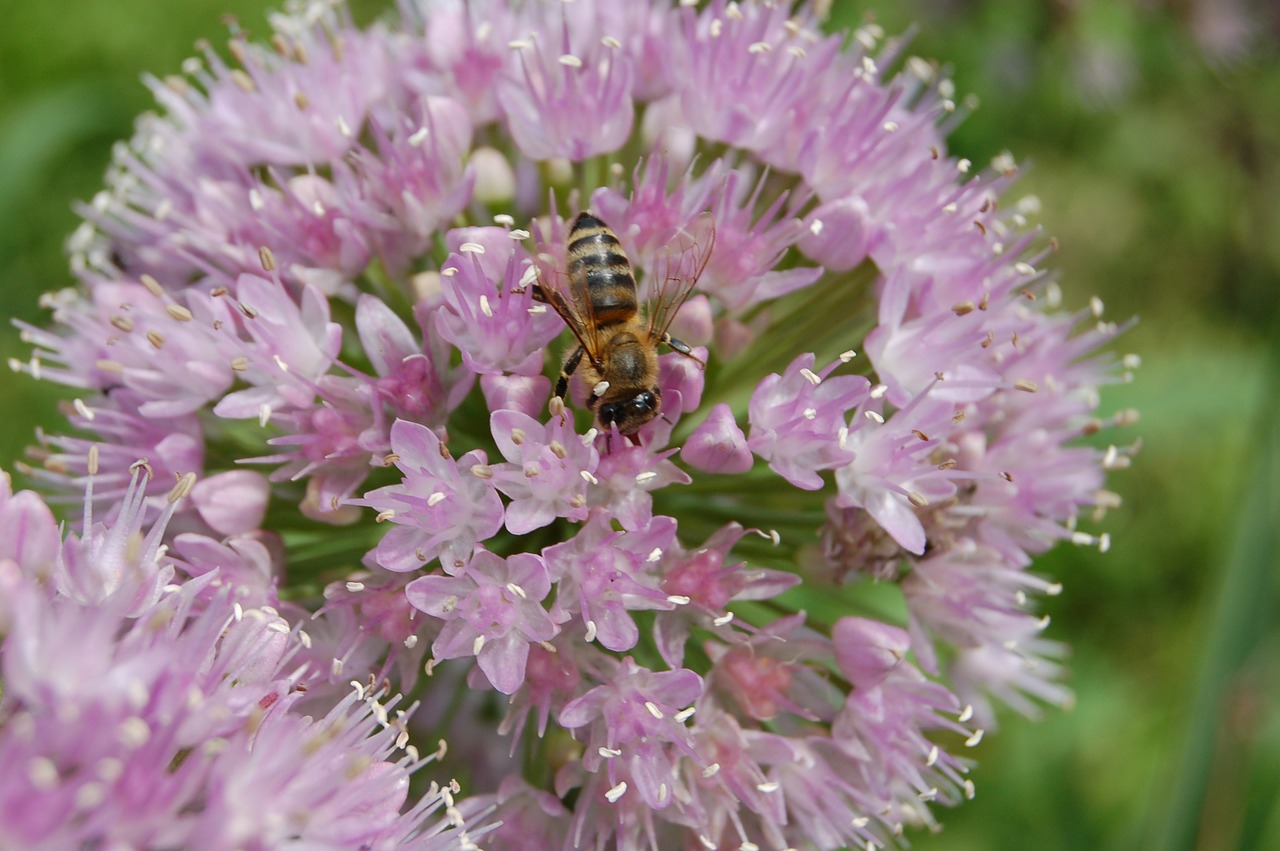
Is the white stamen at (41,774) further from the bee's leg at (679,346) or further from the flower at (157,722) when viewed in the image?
the bee's leg at (679,346)

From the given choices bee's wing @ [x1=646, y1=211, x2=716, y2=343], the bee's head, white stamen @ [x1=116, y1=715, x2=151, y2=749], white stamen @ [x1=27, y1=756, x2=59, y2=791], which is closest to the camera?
white stamen @ [x1=27, y1=756, x2=59, y2=791]

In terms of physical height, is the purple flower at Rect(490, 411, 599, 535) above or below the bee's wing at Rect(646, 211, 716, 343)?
below

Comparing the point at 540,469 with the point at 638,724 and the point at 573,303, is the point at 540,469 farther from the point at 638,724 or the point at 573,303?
the point at 638,724

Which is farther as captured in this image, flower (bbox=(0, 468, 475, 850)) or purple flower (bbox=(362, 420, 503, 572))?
purple flower (bbox=(362, 420, 503, 572))

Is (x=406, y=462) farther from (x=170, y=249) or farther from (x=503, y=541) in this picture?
(x=170, y=249)

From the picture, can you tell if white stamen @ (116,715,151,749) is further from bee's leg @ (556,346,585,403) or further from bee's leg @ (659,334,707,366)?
bee's leg @ (659,334,707,366)

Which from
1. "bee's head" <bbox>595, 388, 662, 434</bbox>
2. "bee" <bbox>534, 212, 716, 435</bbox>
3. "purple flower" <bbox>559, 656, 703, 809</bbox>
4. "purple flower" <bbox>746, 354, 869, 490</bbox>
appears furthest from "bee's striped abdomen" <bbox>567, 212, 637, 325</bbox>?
"purple flower" <bbox>559, 656, 703, 809</bbox>

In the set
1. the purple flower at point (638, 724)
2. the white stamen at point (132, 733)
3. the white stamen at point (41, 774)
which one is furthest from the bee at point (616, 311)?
the white stamen at point (41, 774)
